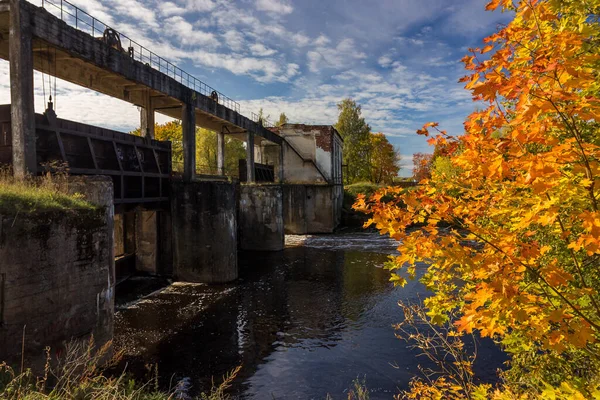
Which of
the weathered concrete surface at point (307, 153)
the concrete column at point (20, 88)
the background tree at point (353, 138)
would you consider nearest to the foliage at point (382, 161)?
the background tree at point (353, 138)

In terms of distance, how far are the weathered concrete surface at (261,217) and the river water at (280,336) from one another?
629 centimetres

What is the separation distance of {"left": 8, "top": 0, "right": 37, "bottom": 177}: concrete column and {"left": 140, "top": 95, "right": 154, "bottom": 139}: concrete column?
8429 millimetres

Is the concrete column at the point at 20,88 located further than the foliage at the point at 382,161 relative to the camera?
No

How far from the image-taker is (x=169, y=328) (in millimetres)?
11578

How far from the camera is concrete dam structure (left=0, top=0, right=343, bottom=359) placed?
7469mm

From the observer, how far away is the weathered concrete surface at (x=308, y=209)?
33750 mm

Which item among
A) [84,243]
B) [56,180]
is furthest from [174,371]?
[56,180]

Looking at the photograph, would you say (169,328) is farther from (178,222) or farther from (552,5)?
(552,5)

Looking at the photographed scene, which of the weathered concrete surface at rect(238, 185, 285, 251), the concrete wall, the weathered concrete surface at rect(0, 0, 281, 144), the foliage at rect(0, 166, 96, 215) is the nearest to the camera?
the foliage at rect(0, 166, 96, 215)

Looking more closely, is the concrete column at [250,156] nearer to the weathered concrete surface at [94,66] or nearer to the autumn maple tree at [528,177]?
the weathered concrete surface at [94,66]

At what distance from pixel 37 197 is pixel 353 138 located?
46430mm

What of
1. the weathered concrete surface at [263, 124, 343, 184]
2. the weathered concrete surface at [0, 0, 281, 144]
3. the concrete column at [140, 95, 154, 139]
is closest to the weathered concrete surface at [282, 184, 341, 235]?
the weathered concrete surface at [263, 124, 343, 184]

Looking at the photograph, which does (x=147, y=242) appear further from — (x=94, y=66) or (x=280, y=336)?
(x=280, y=336)

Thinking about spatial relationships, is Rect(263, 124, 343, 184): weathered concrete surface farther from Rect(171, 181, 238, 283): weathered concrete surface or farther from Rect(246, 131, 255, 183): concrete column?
Rect(171, 181, 238, 283): weathered concrete surface
